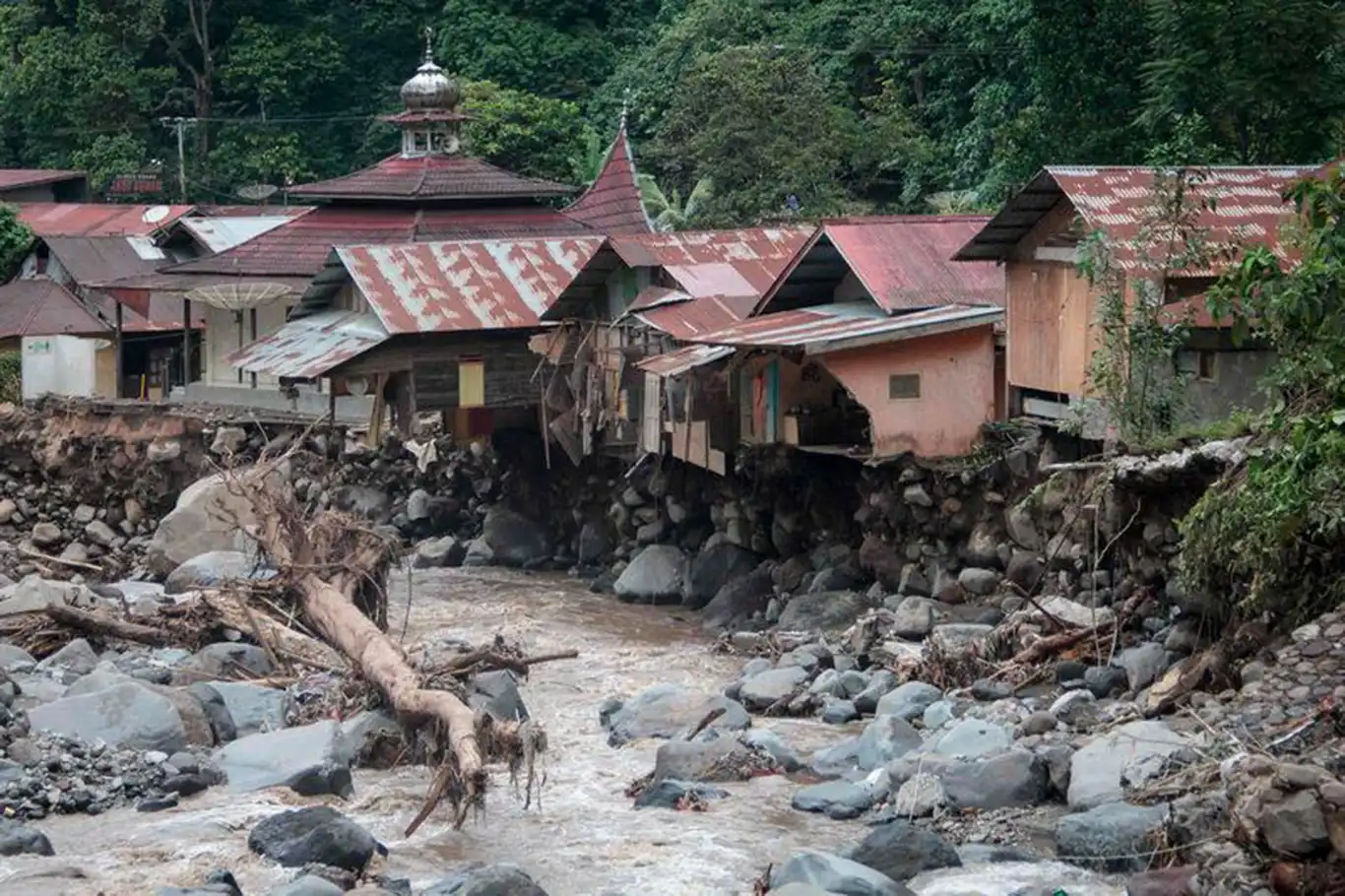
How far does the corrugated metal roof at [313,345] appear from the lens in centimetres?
3019

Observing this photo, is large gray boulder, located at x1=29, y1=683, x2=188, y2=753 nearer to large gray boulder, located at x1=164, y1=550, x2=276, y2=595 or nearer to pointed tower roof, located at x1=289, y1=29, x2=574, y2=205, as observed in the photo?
large gray boulder, located at x1=164, y1=550, x2=276, y2=595

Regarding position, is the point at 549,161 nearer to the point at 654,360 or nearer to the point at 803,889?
the point at 654,360

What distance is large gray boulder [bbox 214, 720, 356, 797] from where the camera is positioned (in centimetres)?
1794

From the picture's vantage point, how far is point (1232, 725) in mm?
15938

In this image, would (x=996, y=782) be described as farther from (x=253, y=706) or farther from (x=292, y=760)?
(x=253, y=706)

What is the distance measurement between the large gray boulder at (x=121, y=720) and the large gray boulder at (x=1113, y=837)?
759 centimetres

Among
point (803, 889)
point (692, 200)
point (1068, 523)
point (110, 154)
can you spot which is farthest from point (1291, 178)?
point (110, 154)

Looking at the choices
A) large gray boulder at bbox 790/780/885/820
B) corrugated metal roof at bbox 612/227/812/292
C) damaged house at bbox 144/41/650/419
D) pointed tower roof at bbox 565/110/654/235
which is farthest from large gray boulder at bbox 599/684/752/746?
pointed tower roof at bbox 565/110/654/235

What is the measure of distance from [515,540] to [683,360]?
6.07 m

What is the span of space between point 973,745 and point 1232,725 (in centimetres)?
228

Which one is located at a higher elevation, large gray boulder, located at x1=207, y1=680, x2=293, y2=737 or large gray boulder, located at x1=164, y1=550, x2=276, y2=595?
large gray boulder, located at x1=164, y1=550, x2=276, y2=595

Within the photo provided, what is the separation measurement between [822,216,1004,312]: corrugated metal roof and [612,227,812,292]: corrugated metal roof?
6.03ft

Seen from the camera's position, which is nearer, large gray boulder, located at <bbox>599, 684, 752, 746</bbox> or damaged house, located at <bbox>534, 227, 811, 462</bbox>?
large gray boulder, located at <bbox>599, 684, 752, 746</bbox>

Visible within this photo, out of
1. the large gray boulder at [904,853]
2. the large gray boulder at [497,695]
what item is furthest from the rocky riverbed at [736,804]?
the large gray boulder at [497,695]
